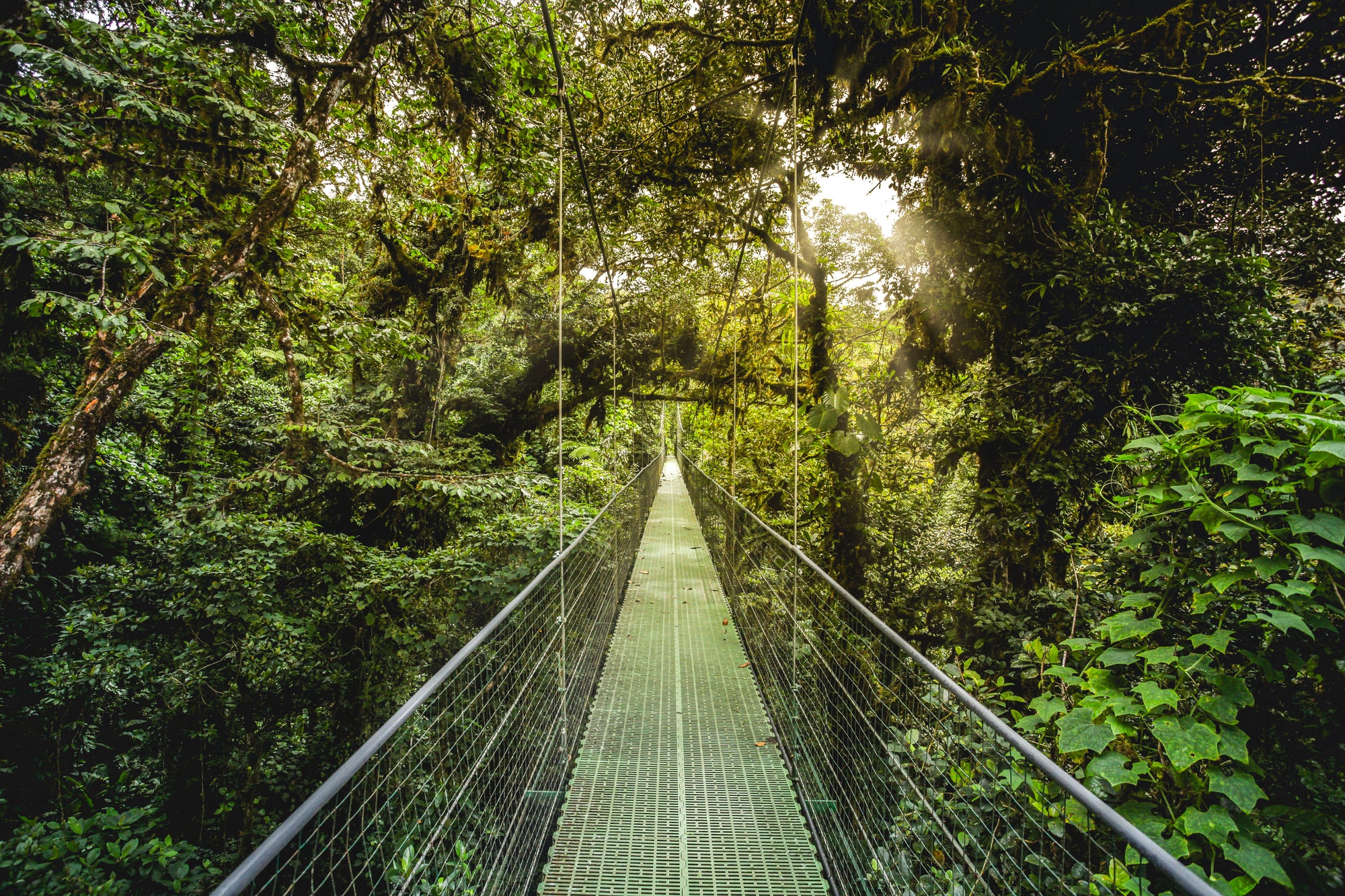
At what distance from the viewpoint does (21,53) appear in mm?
1826

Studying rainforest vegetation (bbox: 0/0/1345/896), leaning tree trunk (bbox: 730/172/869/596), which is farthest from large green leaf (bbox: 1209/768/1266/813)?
leaning tree trunk (bbox: 730/172/869/596)

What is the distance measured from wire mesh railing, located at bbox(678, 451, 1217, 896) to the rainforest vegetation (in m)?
0.25

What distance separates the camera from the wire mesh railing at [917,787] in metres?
0.92

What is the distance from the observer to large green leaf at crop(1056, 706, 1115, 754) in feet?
3.65

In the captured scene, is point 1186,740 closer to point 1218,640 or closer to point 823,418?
point 1218,640

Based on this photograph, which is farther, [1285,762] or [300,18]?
[300,18]

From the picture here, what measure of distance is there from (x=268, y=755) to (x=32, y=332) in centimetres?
332

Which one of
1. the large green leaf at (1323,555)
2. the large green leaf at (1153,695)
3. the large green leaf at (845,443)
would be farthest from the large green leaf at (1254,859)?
the large green leaf at (845,443)

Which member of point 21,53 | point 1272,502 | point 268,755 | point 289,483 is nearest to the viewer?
point 1272,502

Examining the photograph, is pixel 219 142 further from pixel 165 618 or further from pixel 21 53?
pixel 165 618

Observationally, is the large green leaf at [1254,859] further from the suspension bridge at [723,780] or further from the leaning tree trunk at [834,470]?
the leaning tree trunk at [834,470]

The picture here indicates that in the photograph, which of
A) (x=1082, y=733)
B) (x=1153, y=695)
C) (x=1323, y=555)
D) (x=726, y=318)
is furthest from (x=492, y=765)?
(x=726, y=318)

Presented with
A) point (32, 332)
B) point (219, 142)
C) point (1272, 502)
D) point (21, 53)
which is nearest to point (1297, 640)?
point (1272, 502)

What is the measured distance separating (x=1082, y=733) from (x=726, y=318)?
16.6ft
